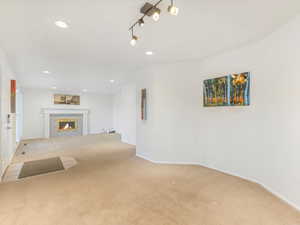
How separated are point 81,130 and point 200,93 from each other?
737 cm

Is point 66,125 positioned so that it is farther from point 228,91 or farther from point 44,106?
point 228,91

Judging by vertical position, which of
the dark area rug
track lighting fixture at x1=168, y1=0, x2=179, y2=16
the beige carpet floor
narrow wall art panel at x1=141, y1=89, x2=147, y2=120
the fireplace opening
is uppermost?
track lighting fixture at x1=168, y1=0, x2=179, y2=16

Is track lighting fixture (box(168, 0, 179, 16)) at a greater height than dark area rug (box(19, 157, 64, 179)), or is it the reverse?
track lighting fixture (box(168, 0, 179, 16))

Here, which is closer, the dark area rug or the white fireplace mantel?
the dark area rug

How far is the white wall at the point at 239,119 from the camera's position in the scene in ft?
7.18

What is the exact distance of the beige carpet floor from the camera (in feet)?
6.04

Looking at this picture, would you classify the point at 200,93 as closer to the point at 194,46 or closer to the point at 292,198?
the point at 194,46

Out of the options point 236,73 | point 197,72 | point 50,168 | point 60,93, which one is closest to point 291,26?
point 236,73

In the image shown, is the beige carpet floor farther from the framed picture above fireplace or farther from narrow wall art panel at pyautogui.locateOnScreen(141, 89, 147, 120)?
the framed picture above fireplace

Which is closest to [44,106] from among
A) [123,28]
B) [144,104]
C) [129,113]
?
[129,113]

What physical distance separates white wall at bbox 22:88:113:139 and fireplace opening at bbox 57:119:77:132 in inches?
28.2

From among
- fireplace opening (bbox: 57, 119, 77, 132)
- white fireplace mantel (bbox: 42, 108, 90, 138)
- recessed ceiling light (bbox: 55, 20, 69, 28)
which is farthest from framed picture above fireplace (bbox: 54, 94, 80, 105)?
recessed ceiling light (bbox: 55, 20, 69, 28)

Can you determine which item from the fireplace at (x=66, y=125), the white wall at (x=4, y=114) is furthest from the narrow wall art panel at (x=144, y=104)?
the fireplace at (x=66, y=125)

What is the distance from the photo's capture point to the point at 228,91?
310 cm
